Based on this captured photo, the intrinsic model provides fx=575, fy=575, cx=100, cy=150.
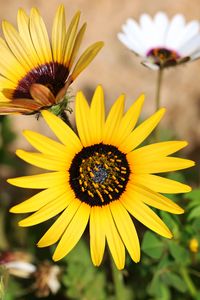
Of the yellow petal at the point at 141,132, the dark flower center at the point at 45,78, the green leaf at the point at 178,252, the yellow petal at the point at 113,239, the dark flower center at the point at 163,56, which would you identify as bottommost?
the green leaf at the point at 178,252

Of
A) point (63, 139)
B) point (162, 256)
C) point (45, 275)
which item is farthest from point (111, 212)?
point (45, 275)

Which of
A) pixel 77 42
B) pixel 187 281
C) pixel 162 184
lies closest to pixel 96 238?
pixel 162 184

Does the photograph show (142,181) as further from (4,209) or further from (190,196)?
(4,209)

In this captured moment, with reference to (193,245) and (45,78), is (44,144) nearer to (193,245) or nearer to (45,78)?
(45,78)

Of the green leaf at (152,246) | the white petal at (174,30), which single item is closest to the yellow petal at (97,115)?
the green leaf at (152,246)

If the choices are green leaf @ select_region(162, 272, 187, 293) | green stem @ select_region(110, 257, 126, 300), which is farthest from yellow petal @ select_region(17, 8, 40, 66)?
green leaf @ select_region(162, 272, 187, 293)

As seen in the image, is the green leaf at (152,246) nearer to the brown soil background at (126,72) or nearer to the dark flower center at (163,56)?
the dark flower center at (163,56)
